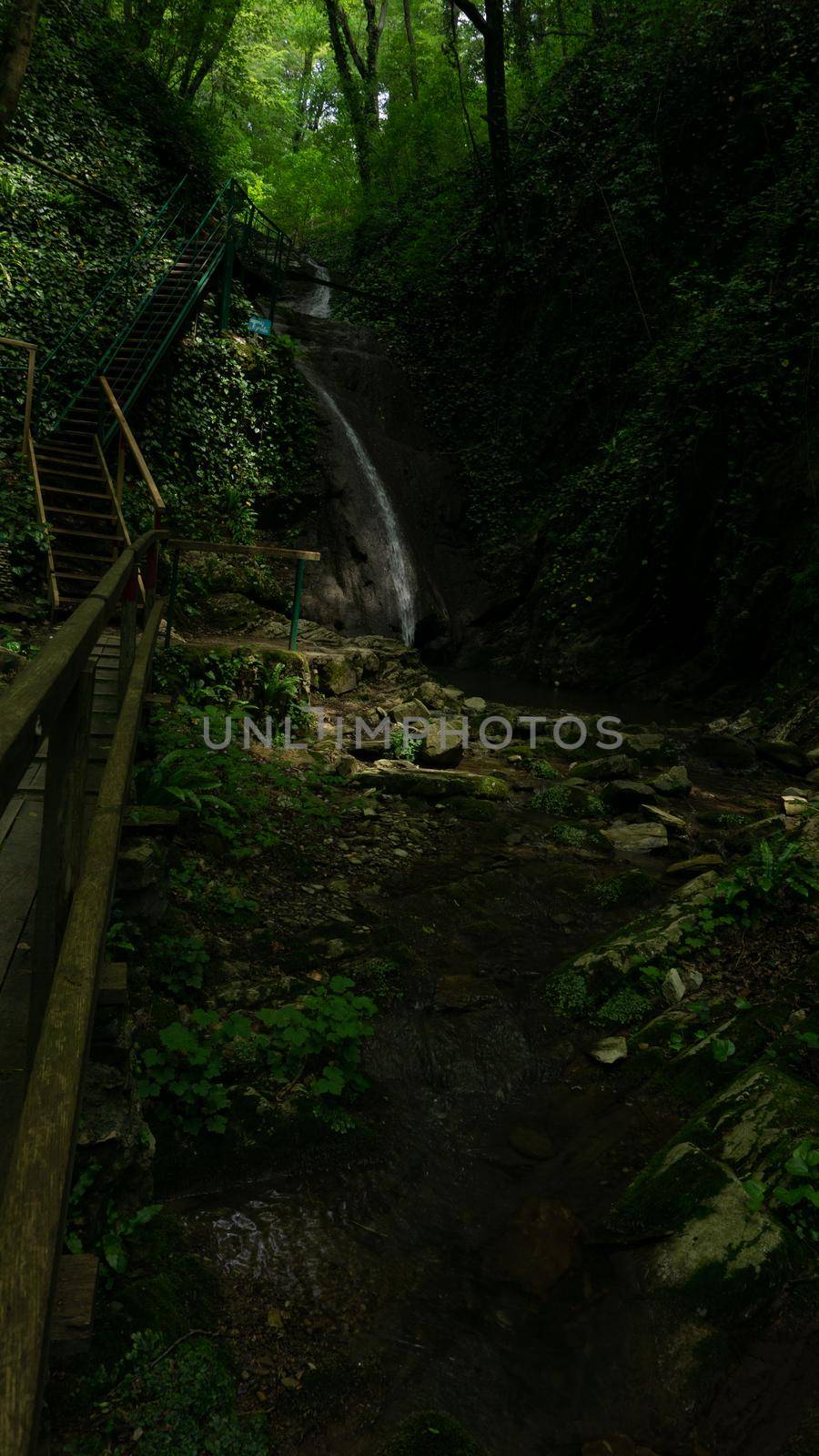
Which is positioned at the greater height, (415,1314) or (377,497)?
(377,497)

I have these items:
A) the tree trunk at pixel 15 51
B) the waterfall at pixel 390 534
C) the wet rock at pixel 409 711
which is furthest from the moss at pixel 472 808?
the tree trunk at pixel 15 51

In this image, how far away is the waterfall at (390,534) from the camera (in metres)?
15.3

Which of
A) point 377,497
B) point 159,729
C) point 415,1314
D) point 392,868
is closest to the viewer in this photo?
point 415,1314

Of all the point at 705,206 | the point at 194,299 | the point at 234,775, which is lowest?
the point at 234,775

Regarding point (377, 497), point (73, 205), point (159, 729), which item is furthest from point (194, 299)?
point (159, 729)

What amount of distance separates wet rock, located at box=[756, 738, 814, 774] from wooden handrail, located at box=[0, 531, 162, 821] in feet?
29.6

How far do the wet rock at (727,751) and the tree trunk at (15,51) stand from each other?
12.8m

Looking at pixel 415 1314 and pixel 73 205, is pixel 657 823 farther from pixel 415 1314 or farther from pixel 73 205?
pixel 73 205

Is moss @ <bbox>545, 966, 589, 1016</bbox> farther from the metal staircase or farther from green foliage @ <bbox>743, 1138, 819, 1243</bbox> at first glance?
the metal staircase

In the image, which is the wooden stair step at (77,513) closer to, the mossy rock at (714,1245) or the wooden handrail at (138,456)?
the wooden handrail at (138,456)

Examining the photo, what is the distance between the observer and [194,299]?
41.0 ft

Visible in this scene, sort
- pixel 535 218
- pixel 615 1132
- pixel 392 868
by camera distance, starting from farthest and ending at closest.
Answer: pixel 535 218
pixel 392 868
pixel 615 1132

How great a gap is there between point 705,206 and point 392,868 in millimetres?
14742

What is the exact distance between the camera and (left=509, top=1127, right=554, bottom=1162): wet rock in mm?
3598
